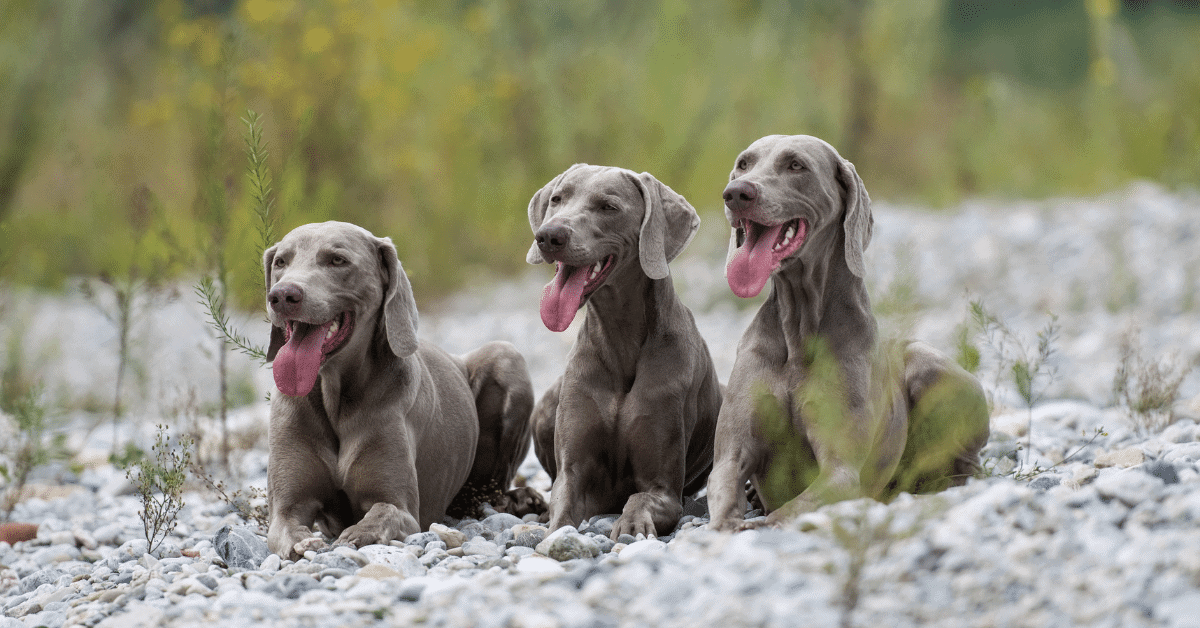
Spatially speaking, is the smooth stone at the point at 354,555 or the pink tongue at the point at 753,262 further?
the pink tongue at the point at 753,262

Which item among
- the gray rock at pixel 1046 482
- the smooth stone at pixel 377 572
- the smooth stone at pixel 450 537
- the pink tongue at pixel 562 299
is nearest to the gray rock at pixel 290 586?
the smooth stone at pixel 377 572

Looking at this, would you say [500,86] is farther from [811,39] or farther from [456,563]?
[456,563]

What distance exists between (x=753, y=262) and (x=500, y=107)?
354 inches

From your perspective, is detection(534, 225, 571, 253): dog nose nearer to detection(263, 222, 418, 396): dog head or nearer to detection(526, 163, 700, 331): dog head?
detection(526, 163, 700, 331): dog head

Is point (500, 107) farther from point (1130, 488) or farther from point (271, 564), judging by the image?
point (1130, 488)

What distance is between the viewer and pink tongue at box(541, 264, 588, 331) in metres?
4.21

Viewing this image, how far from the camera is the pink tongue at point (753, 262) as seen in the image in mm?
3979

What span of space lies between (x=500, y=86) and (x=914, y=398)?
8603 mm

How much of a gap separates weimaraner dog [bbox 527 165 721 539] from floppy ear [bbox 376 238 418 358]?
52 cm

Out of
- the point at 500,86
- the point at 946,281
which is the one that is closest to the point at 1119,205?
the point at 946,281

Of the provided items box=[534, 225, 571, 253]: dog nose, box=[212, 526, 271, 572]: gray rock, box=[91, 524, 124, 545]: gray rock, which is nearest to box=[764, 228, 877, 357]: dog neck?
box=[534, 225, 571, 253]: dog nose

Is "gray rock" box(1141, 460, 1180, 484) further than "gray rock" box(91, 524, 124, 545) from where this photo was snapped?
No

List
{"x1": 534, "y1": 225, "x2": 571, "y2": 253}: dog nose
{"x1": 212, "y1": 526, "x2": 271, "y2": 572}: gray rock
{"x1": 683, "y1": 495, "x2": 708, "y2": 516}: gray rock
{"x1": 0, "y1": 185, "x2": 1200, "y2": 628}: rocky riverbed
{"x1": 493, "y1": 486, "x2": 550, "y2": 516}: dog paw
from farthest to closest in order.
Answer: {"x1": 493, "y1": 486, "x2": 550, "y2": 516}: dog paw < {"x1": 683, "y1": 495, "x2": 708, "y2": 516}: gray rock < {"x1": 534, "y1": 225, "x2": 571, "y2": 253}: dog nose < {"x1": 212, "y1": 526, "x2": 271, "y2": 572}: gray rock < {"x1": 0, "y1": 185, "x2": 1200, "y2": 628}: rocky riverbed

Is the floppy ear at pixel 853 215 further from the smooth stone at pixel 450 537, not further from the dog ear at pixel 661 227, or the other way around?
the smooth stone at pixel 450 537
